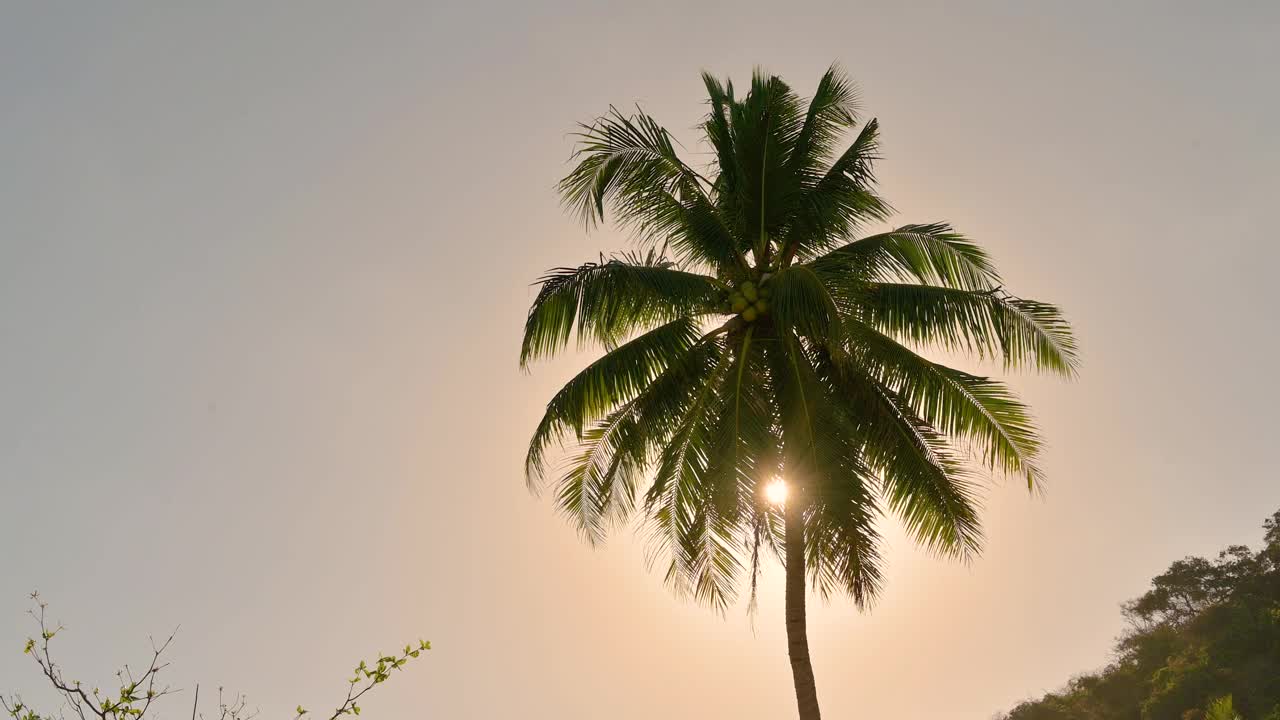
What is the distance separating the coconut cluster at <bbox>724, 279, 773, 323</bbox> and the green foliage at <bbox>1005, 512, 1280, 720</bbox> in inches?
1141

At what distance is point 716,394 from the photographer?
12234 mm

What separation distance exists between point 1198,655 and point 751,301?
39181mm

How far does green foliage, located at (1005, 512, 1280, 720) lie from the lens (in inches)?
1485

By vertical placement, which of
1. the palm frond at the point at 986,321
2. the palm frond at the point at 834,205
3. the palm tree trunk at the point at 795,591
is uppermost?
the palm frond at the point at 834,205

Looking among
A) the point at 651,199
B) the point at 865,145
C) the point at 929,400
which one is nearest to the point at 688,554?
the point at 929,400

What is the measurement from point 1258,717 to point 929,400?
32.3m

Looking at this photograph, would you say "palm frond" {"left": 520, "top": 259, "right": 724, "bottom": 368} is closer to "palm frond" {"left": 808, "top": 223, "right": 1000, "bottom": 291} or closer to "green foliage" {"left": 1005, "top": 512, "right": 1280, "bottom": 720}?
"palm frond" {"left": 808, "top": 223, "right": 1000, "bottom": 291}

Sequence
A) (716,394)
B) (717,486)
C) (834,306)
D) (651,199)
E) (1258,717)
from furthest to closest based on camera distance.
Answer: (1258,717)
(651,199)
(716,394)
(717,486)
(834,306)

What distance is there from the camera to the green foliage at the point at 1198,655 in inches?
1485

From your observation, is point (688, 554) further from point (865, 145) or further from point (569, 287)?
point (865, 145)

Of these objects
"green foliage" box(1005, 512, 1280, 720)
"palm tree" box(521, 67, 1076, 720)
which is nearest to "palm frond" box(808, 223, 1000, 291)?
"palm tree" box(521, 67, 1076, 720)

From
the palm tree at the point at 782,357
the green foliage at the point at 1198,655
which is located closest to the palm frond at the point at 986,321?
the palm tree at the point at 782,357

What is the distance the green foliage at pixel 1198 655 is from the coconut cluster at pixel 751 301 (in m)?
29.0

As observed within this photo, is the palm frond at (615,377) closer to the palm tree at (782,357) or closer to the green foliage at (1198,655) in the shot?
the palm tree at (782,357)
